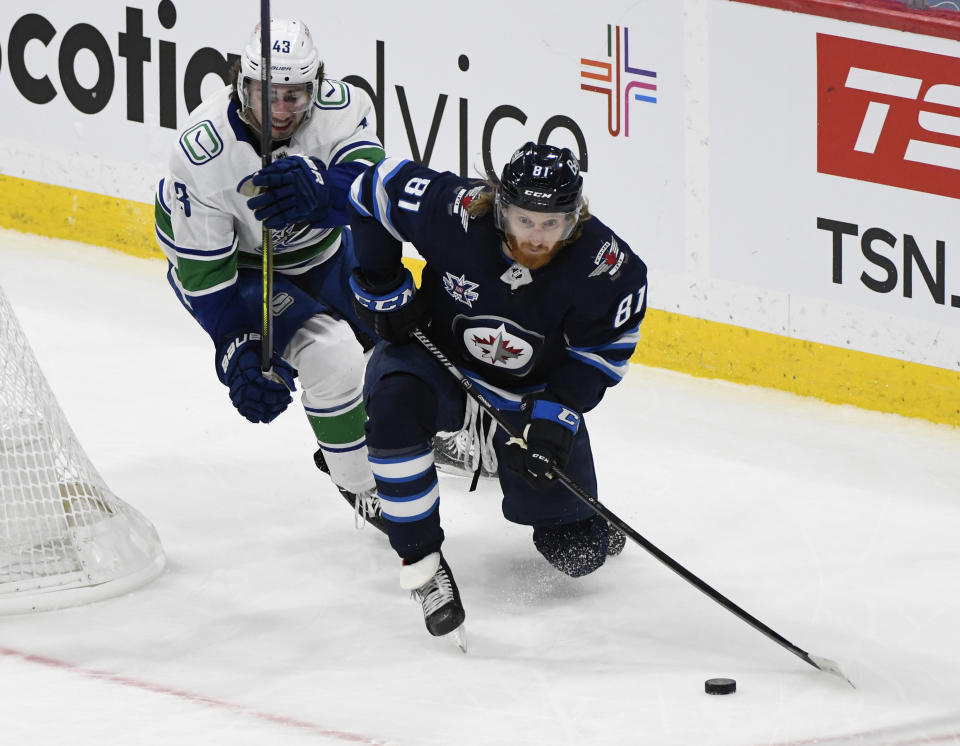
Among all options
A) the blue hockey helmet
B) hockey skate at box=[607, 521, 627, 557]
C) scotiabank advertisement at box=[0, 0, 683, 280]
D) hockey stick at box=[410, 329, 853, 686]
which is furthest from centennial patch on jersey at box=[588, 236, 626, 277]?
scotiabank advertisement at box=[0, 0, 683, 280]

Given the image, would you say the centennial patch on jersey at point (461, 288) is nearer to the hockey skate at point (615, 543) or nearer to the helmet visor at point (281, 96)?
the helmet visor at point (281, 96)

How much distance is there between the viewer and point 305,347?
3.38 metres

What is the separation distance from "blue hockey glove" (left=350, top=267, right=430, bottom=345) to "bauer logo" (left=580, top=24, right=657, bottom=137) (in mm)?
1604

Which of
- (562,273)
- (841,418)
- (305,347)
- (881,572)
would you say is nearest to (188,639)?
(305,347)

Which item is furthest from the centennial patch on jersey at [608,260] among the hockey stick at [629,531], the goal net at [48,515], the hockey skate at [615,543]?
the goal net at [48,515]

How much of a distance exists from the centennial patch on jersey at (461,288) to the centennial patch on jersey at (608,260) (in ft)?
0.80

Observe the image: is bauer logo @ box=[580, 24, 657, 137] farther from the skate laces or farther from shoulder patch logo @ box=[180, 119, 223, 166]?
the skate laces

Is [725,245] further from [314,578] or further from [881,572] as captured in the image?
[314,578]

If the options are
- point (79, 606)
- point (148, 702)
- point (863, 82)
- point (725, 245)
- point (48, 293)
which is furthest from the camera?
point (48, 293)

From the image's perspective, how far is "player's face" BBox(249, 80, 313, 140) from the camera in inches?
124

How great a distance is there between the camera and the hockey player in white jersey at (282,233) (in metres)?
3.13

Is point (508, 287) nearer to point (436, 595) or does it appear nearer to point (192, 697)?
point (436, 595)

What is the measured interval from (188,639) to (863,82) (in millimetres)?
2296

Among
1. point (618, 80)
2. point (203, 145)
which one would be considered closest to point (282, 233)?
point (203, 145)
